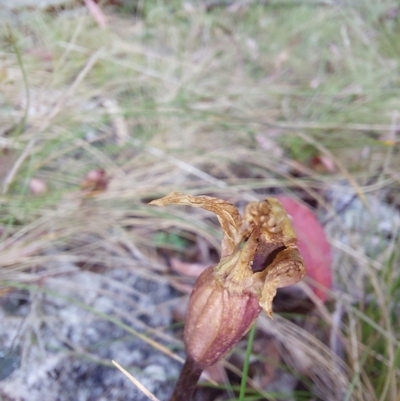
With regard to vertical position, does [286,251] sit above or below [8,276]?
above

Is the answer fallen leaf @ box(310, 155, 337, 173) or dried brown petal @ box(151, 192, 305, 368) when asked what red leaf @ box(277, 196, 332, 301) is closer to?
fallen leaf @ box(310, 155, 337, 173)

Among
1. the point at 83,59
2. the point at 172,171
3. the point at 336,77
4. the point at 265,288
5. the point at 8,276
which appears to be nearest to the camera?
the point at 265,288

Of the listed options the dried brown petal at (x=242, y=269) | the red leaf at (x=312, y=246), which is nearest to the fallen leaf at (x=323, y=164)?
the red leaf at (x=312, y=246)

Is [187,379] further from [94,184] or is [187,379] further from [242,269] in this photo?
[94,184]

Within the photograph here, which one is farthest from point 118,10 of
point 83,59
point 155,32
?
point 83,59

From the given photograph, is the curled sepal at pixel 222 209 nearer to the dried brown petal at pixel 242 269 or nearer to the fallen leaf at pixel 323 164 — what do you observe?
the dried brown petal at pixel 242 269

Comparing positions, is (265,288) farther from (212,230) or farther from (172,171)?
(172,171)
